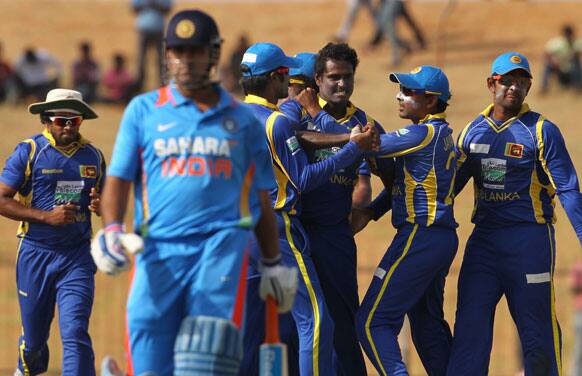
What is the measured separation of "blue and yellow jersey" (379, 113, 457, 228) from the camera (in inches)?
402

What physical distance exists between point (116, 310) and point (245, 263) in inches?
498

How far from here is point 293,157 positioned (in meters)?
10.1

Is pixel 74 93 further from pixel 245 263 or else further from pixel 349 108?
pixel 245 263

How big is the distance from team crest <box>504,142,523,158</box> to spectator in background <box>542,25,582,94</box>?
64.3 ft

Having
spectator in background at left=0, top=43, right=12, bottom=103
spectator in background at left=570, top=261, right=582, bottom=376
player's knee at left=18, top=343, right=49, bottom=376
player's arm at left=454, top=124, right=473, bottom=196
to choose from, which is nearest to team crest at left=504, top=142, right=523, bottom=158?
player's arm at left=454, top=124, right=473, bottom=196

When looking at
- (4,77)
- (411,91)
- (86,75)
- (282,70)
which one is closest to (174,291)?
(282,70)

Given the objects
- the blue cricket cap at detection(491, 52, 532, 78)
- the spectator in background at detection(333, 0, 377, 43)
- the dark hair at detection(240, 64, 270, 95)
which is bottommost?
the dark hair at detection(240, 64, 270, 95)

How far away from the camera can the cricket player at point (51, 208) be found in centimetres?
1110

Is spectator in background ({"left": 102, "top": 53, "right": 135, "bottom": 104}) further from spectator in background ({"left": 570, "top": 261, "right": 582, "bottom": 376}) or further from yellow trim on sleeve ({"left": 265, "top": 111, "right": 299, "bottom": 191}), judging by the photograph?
spectator in background ({"left": 570, "top": 261, "right": 582, "bottom": 376})

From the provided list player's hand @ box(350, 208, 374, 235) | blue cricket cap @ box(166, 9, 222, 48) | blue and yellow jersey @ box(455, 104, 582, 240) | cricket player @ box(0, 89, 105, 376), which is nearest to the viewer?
blue cricket cap @ box(166, 9, 222, 48)

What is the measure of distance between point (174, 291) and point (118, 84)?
2285 cm

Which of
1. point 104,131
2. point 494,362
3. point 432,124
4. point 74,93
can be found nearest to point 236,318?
point 432,124

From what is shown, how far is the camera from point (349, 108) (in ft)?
35.4

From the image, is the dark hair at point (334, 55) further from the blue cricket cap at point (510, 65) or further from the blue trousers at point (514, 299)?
the blue trousers at point (514, 299)
